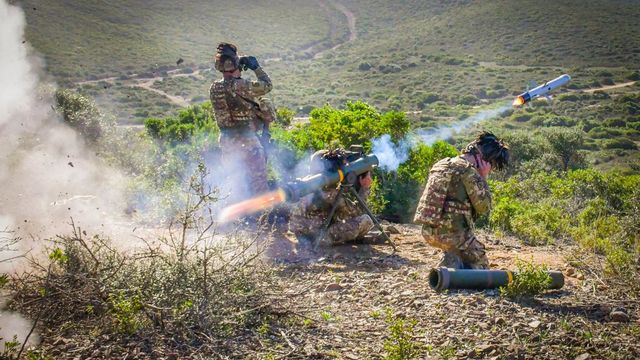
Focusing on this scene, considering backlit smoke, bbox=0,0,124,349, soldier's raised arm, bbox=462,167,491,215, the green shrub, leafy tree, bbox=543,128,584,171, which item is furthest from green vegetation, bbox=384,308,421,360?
the green shrub

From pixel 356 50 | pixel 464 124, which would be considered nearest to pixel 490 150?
pixel 464 124

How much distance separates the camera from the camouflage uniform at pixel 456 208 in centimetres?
636

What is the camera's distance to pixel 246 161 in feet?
28.0

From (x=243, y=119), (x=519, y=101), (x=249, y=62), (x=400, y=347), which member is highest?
(x=249, y=62)

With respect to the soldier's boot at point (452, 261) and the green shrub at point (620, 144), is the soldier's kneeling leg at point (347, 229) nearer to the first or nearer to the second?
the soldier's boot at point (452, 261)

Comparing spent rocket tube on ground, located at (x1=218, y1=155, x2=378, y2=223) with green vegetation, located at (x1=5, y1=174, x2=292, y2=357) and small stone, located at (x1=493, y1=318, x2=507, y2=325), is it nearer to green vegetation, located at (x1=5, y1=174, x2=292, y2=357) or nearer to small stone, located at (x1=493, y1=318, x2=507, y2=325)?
green vegetation, located at (x1=5, y1=174, x2=292, y2=357)

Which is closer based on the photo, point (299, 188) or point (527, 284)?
point (527, 284)

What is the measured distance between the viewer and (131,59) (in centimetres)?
3756

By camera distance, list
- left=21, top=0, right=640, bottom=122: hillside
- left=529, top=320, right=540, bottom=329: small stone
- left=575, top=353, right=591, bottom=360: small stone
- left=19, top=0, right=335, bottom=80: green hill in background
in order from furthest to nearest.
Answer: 1. left=19, top=0, right=335, bottom=80: green hill in background
2. left=21, top=0, right=640, bottom=122: hillside
3. left=529, top=320, right=540, bottom=329: small stone
4. left=575, top=353, right=591, bottom=360: small stone

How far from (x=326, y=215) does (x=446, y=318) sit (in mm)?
3063

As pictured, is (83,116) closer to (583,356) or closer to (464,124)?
(583,356)

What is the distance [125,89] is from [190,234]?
25.9 metres

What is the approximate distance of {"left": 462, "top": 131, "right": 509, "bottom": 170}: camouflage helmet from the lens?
656 centimetres

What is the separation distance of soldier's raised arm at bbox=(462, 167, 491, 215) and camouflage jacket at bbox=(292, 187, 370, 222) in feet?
6.91
